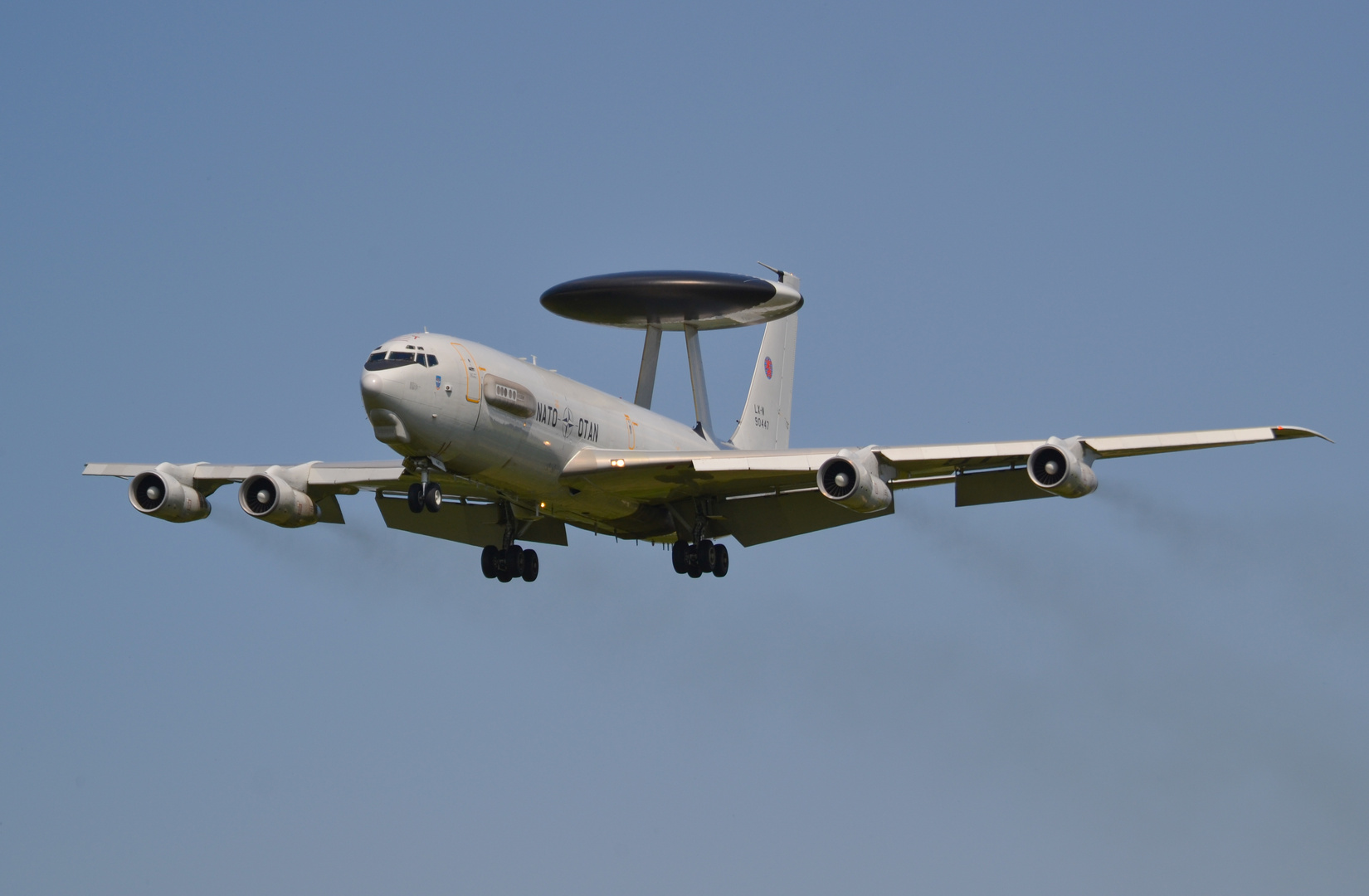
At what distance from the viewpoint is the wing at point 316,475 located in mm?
48781

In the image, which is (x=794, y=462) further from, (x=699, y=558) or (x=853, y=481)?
(x=699, y=558)

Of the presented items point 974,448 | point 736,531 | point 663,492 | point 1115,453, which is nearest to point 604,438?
point 663,492

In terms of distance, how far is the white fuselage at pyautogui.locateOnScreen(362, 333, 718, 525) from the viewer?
40.8 m

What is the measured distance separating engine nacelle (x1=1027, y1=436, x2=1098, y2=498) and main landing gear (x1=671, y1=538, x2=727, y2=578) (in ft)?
37.4

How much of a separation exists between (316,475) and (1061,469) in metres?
21.4

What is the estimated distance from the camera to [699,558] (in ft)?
165

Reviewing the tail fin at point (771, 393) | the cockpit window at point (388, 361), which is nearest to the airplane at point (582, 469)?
the cockpit window at point (388, 361)

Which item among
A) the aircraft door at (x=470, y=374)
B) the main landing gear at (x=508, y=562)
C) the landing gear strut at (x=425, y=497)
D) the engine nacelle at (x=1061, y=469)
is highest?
the aircraft door at (x=470, y=374)

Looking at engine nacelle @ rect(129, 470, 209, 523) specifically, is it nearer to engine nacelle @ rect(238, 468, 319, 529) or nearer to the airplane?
the airplane

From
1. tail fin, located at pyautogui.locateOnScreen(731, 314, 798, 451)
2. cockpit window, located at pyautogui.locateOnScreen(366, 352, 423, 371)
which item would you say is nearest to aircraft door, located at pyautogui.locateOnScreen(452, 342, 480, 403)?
cockpit window, located at pyautogui.locateOnScreen(366, 352, 423, 371)

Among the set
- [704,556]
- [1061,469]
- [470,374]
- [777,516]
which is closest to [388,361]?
[470,374]

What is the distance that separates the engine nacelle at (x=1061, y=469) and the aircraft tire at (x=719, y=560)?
1132 cm

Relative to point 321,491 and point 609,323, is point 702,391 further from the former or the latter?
point 321,491

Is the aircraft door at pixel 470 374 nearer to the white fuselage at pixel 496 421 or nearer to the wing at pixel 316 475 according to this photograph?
the white fuselage at pixel 496 421
